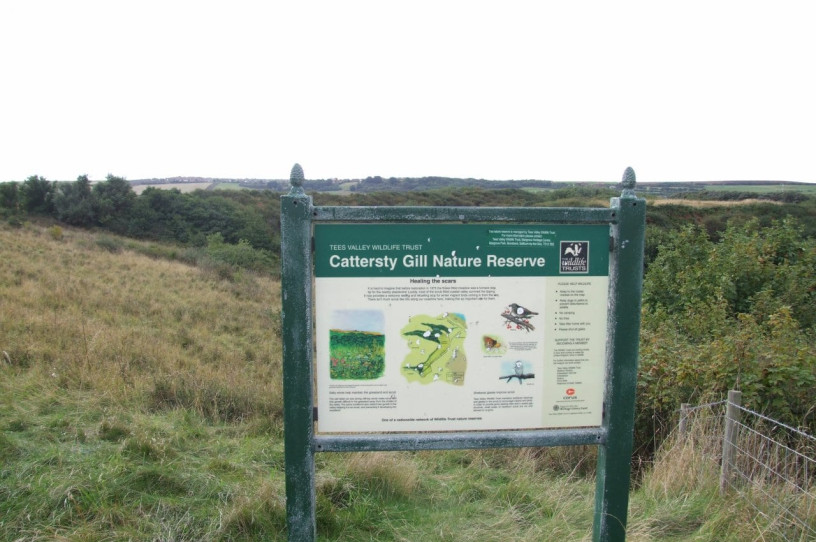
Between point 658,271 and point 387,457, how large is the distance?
1119cm

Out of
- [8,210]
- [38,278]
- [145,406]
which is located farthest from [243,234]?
[145,406]

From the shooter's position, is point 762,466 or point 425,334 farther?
point 762,466

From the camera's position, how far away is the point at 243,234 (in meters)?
44.5

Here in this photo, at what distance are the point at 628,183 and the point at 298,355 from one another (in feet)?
5.69

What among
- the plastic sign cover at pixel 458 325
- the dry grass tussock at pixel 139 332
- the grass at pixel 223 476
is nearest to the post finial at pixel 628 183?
the plastic sign cover at pixel 458 325

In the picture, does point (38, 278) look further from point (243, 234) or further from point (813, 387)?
point (243, 234)

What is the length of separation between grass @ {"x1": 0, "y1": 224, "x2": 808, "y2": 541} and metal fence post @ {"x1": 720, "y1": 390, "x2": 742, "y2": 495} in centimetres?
15

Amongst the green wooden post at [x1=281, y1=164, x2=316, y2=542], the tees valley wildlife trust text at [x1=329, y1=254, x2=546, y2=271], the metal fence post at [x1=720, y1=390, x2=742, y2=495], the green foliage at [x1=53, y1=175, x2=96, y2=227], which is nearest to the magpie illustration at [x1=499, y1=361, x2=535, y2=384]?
the tees valley wildlife trust text at [x1=329, y1=254, x2=546, y2=271]

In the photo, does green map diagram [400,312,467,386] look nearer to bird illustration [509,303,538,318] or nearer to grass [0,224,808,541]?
bird illustration [509,303,538,318]

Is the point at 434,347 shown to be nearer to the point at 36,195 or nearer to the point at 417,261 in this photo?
the point at 417,261

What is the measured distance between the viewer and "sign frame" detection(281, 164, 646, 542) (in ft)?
8.14

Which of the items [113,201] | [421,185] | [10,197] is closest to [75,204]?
[113,201]

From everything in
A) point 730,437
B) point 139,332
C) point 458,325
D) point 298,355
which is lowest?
point 139,332

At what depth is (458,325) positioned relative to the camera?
2.58 meters
